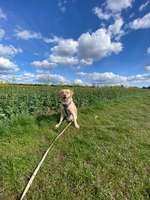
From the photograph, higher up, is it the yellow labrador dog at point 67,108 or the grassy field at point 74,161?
the yellow labrador dog at point 67,108

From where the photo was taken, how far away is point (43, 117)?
641 cm

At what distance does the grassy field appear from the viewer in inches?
118

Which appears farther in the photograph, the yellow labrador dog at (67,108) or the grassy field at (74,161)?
the yellow labrador dog at (67,108)

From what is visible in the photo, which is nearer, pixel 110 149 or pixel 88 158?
pixel 88 158

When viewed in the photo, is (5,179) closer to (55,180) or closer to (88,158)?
(55,180)

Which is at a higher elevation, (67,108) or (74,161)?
(67,108)

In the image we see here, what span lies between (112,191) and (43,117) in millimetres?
3889

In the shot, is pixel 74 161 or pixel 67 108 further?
pixel 67 108

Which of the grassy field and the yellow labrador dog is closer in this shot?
the grassy field

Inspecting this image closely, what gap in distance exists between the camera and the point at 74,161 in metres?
3.92

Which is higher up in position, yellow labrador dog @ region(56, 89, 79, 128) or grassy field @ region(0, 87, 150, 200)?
yellow labrador dog @ region(56, 89, 79, 128)

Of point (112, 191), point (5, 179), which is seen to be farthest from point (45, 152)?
point (112, 191)

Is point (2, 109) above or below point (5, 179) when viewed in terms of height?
above

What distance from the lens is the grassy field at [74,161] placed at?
2.99 meters
